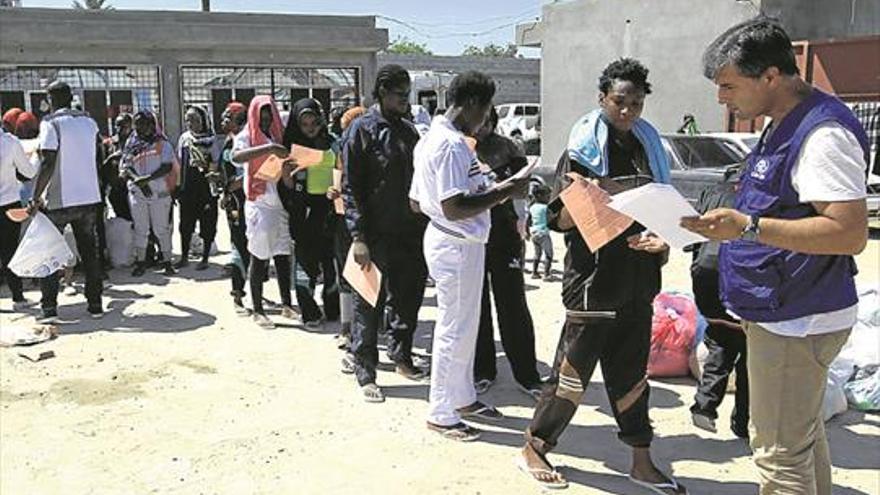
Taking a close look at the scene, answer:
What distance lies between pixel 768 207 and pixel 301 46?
1961 cm

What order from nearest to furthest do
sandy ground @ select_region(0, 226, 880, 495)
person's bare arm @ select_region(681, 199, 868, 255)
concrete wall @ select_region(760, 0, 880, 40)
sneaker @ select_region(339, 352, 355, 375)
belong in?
person's bare arm @ select_region(681, 199, 868, 255) → sandy ground @ select_region(0, 226, 880, 495) → sneaker @ select_region(339, 352, 355, 375) → concrete wall @ select_region(760, 0, 880, 40)

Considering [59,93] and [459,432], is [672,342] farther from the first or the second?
[59,93]

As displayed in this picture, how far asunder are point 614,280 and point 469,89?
124 cm

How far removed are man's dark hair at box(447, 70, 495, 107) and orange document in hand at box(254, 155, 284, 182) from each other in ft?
7.97

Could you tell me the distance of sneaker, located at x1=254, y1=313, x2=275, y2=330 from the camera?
673 cm

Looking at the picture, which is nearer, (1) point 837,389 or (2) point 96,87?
(1) point 837,389

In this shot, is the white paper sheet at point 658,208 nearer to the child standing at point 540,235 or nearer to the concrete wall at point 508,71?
the child standing at point 540,235

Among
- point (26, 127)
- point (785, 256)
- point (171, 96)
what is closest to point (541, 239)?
point (26, 127)

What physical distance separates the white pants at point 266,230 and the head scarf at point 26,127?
295cm

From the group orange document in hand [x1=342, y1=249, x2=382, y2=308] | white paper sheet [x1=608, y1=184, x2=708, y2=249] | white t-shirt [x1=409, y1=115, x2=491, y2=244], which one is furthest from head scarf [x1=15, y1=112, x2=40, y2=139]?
white paper sheet [x1=608, y1=184, x2=708, y2=249]

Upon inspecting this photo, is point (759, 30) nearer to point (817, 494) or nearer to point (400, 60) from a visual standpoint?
point (817, 494)

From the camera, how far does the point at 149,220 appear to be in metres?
8.91

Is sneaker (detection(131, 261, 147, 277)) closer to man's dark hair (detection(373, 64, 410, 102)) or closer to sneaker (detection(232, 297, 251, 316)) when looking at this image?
sneaker (detection(232, 297, 251, 316))

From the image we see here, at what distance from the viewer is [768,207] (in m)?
2.47
